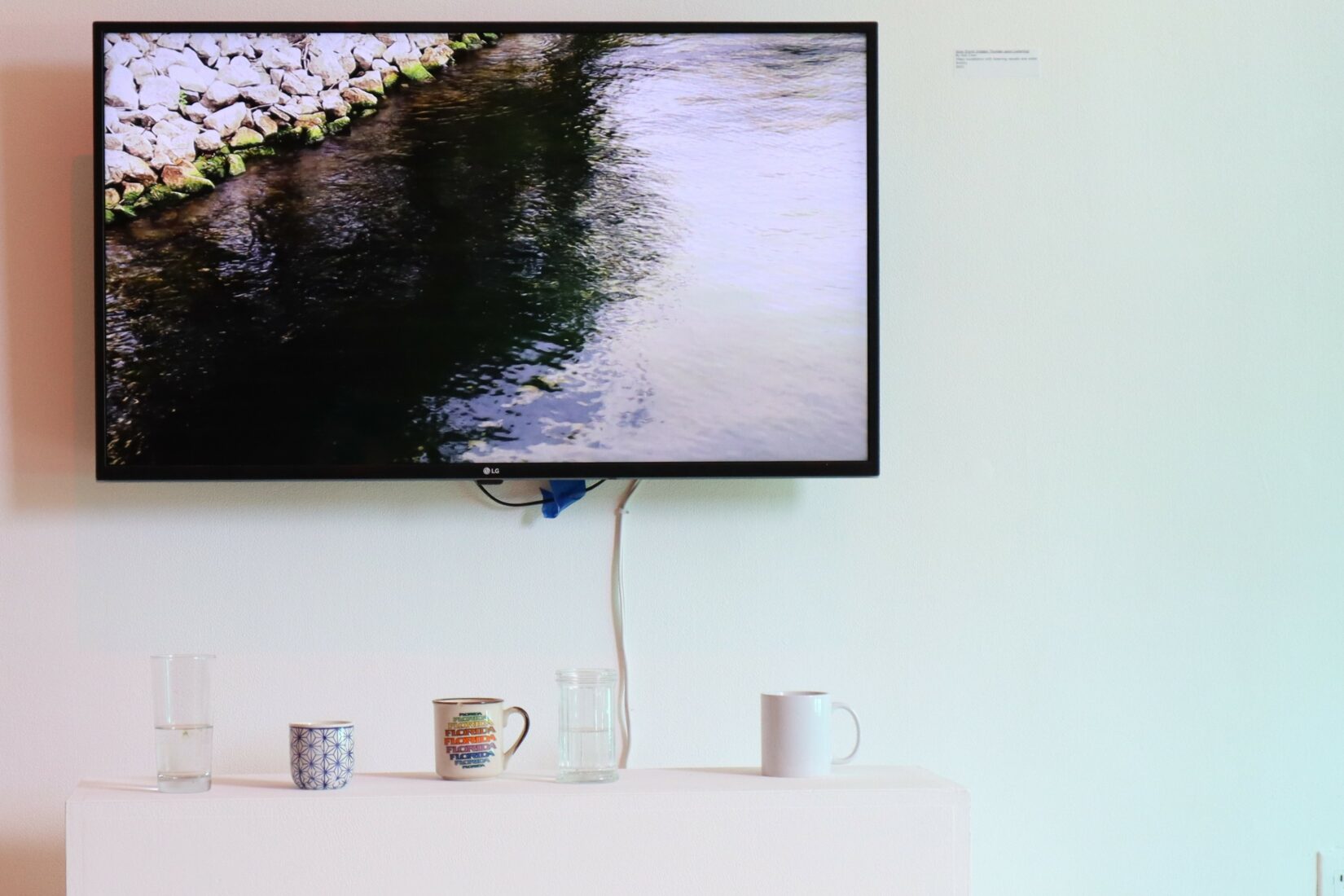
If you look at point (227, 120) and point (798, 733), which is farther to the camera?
point (227, 120)

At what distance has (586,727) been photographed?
1597 millimetres

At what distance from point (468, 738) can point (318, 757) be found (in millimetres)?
180

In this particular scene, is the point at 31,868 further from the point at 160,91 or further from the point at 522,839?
the point at 160,91

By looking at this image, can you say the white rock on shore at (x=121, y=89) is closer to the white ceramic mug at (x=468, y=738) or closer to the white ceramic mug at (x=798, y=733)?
the white ceramic mug at (x=468, y=738)

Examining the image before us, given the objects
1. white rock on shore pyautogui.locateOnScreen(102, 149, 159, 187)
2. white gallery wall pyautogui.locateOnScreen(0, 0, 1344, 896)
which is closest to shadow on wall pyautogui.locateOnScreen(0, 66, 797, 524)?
white gallery wall pyautogui.locateOnScreen(0, 0, 1344, 896)

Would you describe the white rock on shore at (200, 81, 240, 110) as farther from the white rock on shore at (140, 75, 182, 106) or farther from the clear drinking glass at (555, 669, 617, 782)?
the clear drinking glass at (555, 669, 617, 782)

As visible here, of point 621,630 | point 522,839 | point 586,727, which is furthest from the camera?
point 621,630

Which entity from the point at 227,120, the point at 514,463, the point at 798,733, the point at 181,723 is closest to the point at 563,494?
the point at 514,463

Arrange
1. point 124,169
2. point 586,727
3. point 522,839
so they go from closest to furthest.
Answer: point 522,839 → point 586,727 → point 124,169

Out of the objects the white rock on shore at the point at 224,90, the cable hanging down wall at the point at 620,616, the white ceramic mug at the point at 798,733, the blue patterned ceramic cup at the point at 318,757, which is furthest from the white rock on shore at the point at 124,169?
the white ceramic mug at the point at 798,733

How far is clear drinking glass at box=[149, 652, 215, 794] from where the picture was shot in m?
1.52

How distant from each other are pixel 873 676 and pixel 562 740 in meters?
0.51

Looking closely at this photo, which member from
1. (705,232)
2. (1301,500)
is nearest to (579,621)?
(705,232)

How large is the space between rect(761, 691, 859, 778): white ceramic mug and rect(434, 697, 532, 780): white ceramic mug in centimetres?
32
